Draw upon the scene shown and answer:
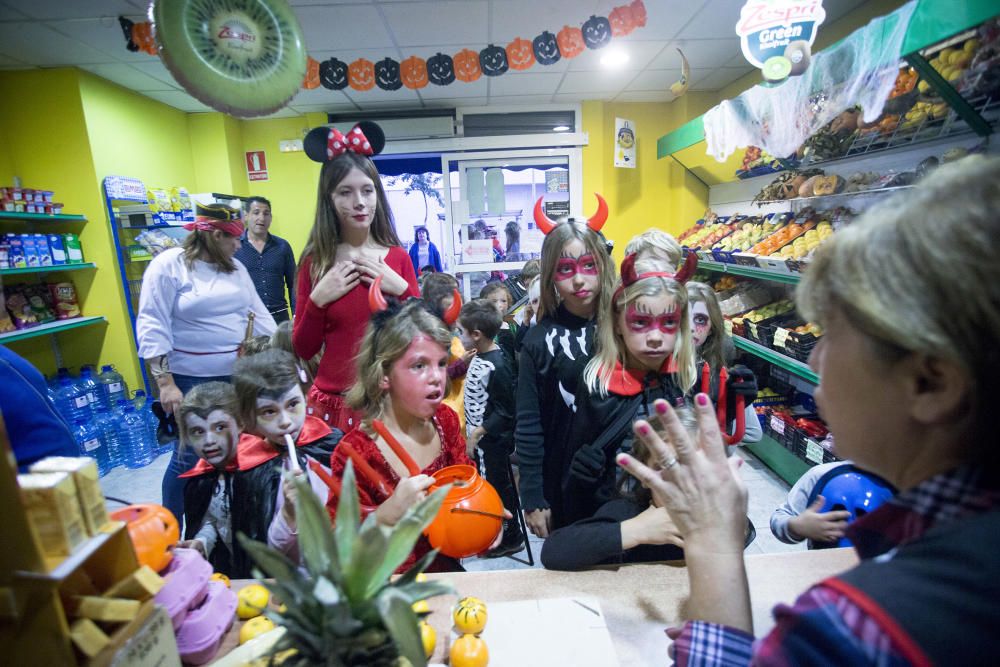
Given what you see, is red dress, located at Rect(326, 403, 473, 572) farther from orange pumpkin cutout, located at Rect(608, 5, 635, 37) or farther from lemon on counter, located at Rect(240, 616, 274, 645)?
orange pumpkin cutout, located at Rect(608, 5, 635, 37)

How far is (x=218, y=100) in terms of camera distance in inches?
48.0

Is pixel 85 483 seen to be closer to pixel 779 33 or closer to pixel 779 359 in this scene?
pixel 779 33

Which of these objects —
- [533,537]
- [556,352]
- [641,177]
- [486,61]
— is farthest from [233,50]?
[641,177]

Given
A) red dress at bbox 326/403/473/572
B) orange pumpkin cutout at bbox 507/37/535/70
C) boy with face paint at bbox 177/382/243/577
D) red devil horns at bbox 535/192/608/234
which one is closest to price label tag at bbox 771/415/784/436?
red devil horns at bbox 535/192/608/234

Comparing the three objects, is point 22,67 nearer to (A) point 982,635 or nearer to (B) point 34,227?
(B) point 34,227

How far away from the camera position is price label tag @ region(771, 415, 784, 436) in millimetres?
3238

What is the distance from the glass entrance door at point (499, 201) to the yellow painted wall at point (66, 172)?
3491mm

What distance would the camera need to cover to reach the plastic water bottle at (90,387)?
13.3ft

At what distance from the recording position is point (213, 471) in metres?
1.48

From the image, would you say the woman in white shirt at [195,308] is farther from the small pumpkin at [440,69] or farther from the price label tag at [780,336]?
the price label tag at [780,336]

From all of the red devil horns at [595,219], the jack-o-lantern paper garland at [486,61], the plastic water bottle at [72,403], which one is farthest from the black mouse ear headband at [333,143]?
the plastic water bottle at [72,403]

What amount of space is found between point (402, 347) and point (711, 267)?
361cm

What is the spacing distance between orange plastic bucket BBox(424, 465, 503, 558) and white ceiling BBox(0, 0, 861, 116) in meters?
3.52

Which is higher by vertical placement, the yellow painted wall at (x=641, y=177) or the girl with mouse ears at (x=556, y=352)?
the yellow painted wall at (x=641, y=177)
